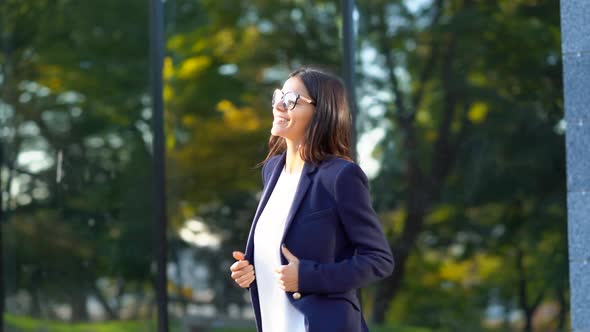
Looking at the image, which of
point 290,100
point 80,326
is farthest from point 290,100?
point 80,326

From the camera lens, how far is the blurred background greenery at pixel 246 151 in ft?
17.6

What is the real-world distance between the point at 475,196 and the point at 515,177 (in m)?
0.24

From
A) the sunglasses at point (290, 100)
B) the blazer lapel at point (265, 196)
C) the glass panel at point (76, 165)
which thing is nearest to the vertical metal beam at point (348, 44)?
the glass panel at point (76, 165)

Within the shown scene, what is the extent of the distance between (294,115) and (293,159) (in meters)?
0.13

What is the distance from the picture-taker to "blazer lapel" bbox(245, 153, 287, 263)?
2594 millimetres

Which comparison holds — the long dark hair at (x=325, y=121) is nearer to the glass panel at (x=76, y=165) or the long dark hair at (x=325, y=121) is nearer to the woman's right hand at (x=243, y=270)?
the woman's right hand at (x=243, y=270)

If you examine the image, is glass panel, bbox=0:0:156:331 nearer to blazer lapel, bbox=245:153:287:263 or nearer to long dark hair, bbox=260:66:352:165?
blazer lapel, bbox=245:153:287:263

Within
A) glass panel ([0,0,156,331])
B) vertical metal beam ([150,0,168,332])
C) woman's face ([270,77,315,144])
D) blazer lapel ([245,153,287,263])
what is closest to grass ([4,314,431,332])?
glass panel ([0,0,156,331])

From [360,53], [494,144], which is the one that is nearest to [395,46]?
[360,53]

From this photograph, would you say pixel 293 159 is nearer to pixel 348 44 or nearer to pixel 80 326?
pixel 348 44

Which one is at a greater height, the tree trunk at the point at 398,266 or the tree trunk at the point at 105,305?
the tree trunk at the point at 398,266

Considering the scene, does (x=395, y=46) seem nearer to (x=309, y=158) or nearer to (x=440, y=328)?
(x=440, y=328)

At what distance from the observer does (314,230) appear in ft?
8.04

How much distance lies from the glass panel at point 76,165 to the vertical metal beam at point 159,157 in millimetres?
156
